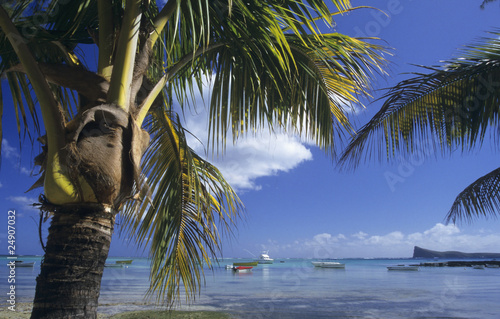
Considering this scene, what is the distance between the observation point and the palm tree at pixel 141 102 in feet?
6.53

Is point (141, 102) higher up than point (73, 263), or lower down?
higher up

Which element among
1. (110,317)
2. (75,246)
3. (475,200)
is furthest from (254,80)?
Answer: (110,317)

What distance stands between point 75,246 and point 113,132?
0.67m

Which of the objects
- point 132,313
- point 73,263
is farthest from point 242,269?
point 73,263

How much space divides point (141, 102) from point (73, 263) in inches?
45.1

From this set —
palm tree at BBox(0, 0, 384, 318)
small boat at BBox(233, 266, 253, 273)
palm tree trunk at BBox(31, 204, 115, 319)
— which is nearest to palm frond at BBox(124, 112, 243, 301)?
palm tree at BBox(0, 0, 384, 318)

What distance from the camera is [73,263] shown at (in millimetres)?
1923

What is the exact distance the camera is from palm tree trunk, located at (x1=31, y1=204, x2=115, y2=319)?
1.86m

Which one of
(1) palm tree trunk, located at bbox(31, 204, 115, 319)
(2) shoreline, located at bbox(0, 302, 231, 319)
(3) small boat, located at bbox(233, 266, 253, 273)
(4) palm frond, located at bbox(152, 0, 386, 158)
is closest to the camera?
(1) palm tree trunk, located at bbox(31, 204, 115, 319)

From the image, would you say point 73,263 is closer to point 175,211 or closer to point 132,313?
point 175,211

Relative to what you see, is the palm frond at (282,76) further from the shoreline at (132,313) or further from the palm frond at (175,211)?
the shoreline at (132,313)

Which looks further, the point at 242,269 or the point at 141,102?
the point at 242,269

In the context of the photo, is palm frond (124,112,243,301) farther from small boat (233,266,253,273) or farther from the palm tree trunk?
small boat (233,266,253,273)

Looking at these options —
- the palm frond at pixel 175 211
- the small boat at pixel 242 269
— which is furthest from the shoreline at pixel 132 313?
the small boat at pixel 242 269
